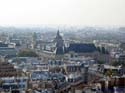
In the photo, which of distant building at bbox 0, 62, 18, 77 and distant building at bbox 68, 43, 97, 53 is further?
distant building at bbox 68, 43, 97, 53

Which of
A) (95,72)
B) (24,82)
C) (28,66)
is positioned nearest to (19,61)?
(28,66)

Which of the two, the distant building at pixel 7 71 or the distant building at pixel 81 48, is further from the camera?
the distant building at pixel 81 48

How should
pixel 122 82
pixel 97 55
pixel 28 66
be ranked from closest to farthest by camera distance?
pixel 122 82
pixel 28 66
pixel 97 55

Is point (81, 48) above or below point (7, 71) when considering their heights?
below

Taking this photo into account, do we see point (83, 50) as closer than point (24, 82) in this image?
No

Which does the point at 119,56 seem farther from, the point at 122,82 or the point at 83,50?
the point at 122,82

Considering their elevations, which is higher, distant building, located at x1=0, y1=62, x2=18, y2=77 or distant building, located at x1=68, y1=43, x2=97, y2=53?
distant building, located at x1=0, y1=62, x2=18, y2=77

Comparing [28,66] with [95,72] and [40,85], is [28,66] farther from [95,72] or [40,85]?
[40,85]

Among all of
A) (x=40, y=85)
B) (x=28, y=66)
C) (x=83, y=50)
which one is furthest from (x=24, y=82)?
(x=83, y=50)

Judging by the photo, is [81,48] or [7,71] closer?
[7,71]

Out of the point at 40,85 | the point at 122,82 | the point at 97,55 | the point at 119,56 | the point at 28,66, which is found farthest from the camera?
the point at 97,55

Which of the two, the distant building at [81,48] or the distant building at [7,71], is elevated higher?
the distant building at [7,71]
